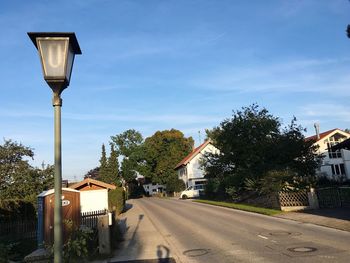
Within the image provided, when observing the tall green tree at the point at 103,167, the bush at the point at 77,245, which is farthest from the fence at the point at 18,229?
the tall green tree at the point at 103,167

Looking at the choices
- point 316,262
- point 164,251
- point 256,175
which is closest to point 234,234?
point 164,251

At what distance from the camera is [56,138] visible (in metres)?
4.49

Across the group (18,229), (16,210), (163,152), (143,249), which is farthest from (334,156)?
(143,249)

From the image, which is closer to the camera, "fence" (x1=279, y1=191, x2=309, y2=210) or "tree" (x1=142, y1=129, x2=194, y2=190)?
"fence" (x1=279, y1=191, x2=309, y2=210)

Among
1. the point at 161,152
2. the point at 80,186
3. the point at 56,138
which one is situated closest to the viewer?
the point at 56,138

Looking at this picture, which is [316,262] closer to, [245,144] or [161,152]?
[245,144]

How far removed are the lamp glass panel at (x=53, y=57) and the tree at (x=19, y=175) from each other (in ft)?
106

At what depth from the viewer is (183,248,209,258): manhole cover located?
12.2 meters

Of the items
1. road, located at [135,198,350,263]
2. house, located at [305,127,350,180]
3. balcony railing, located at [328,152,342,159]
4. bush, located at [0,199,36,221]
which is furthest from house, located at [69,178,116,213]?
balcony railing, located at [328,152,342,159]

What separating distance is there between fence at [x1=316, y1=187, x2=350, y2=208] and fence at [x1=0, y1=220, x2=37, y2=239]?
1701 centimetres

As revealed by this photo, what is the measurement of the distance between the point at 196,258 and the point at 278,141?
22682 mm

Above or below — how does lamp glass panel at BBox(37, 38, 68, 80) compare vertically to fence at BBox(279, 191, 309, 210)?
above

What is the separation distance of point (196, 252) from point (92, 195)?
2066cm

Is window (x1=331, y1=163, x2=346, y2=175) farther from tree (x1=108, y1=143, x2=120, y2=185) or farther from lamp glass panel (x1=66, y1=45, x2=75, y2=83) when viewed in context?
lamp glass panel (x1=66, y1=45, x2=75, y2=83)
